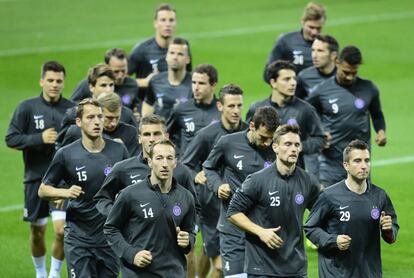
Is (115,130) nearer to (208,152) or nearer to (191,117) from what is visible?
(208,152)

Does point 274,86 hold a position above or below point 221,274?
above

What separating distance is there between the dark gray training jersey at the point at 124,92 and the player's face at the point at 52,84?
3.16ft

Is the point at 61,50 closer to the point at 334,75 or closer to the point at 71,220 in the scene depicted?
the point at 334,75

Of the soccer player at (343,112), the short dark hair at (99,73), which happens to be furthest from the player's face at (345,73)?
the short dark hair at (99,73)

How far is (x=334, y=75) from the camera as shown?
1686cm

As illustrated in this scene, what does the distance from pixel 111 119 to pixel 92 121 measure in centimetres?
86

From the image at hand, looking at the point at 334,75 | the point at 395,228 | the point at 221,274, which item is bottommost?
the point at 221,274

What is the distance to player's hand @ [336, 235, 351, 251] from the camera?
461 inches

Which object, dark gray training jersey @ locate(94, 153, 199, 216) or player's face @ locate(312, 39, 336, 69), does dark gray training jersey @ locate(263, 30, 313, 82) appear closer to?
player's face @ locate(312, 39, 336, 69)

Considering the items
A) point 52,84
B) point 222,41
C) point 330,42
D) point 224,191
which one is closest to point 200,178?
point 224,191

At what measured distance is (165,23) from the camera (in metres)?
18.7

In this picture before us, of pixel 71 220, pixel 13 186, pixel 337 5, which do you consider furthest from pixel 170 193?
pixel 337 5

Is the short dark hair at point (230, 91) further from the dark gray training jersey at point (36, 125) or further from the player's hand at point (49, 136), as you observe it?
the dark gray training jersey at point (36, 125)

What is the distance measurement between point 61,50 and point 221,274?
54.4 feet
